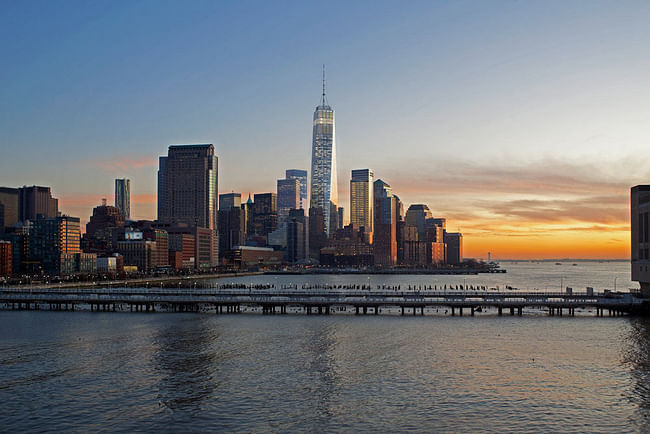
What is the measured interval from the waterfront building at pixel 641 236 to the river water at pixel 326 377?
12.6 m

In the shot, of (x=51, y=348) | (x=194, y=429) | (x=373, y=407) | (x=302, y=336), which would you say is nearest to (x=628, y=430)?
(x=373, y=407)

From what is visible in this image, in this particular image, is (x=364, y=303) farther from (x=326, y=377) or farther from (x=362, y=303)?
(x=326, y=377)

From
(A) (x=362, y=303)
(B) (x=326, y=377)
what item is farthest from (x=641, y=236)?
(B) (x=326, y=377)

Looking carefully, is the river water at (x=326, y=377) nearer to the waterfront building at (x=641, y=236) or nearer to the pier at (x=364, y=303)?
the pier at (x=364, y=303)

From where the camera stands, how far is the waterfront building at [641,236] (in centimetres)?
10175

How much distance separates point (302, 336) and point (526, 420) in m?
40.8

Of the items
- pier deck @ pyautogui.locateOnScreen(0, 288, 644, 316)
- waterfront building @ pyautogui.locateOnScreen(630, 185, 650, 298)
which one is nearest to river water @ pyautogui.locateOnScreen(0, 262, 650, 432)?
pier deck @ pyautogui.locateOnScreen(0, 288, 644, 316)

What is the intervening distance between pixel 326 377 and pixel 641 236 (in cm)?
7068

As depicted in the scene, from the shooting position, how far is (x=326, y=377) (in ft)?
191

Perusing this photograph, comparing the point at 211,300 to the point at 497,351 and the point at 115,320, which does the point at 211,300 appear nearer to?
the point at 115,320

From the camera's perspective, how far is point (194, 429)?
4306cm

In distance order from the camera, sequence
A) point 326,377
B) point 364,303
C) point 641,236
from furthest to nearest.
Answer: point 364,303 < point 641,236 < point 326,377

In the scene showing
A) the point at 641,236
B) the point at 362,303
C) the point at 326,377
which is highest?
the point at 641,236

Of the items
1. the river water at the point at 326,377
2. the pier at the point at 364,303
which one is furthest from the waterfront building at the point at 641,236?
the river water at the point at 326,377
